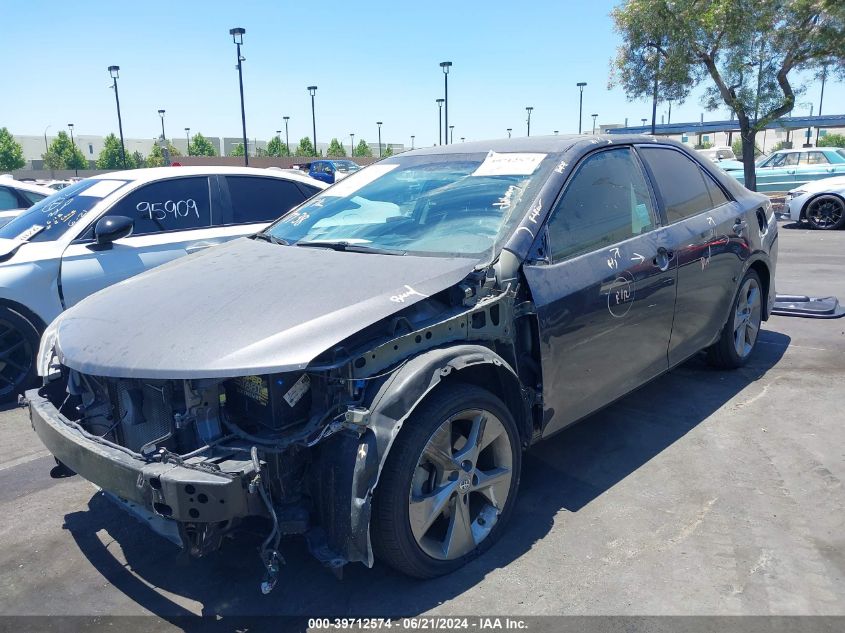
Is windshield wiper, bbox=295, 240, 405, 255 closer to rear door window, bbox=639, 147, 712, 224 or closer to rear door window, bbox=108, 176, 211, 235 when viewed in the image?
rear door window, bbox=639, 147, 712, 224

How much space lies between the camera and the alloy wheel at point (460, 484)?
8.77 ft

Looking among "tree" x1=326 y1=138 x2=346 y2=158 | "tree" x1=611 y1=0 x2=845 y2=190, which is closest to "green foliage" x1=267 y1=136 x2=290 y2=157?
"tree" x1=326 y1=138 x2=346 y2=158

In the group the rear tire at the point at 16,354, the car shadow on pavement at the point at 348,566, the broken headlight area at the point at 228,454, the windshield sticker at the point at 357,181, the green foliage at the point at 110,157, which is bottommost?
the car shadow on pavement at the point at 348,566

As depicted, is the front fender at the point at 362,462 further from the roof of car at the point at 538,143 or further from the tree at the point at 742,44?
the tree at the point at 742,44

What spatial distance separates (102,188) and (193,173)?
0.76m

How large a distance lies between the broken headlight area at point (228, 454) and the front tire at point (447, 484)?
235 millimetres

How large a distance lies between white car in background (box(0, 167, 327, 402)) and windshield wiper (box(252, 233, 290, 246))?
2.82 ft

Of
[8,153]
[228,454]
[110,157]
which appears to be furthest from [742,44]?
[8,153]

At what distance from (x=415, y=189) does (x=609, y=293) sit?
1.22 m

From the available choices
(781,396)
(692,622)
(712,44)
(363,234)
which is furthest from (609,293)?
(712,44)

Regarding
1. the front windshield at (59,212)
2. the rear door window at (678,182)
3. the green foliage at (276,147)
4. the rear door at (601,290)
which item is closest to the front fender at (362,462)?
the rear door at (601,290)

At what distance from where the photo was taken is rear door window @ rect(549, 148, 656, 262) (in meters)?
3.37

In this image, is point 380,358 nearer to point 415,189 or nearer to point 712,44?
point 415,189

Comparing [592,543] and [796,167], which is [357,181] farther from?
[796,167]
